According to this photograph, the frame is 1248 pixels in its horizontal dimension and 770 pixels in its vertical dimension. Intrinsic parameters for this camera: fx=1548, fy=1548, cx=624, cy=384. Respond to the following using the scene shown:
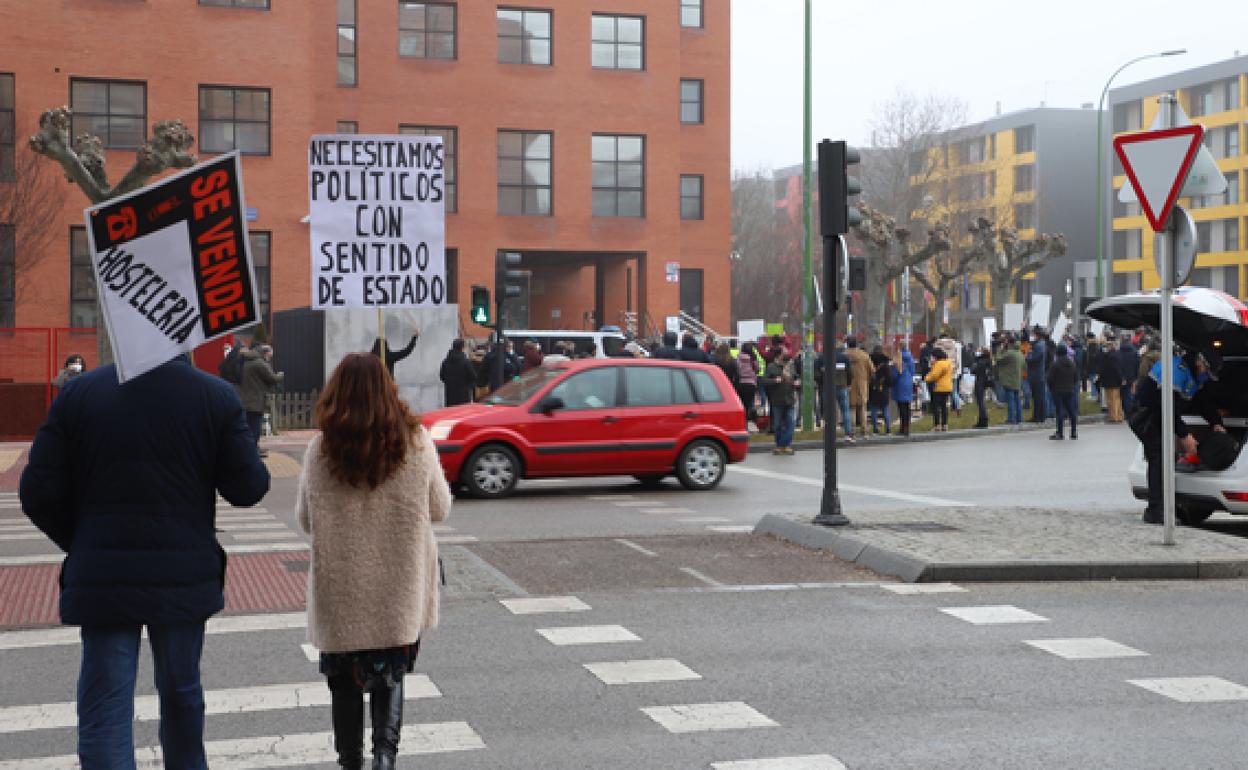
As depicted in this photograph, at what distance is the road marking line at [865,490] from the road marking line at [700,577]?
4447mm

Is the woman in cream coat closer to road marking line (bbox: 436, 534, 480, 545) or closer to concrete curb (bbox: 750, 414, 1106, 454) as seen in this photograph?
road marking line (bbox: 436, 534, 480, 545)

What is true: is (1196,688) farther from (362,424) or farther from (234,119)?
(234,119)

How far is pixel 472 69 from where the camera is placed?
1729 inches

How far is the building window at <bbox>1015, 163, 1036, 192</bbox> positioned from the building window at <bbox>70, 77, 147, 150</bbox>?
238 feet

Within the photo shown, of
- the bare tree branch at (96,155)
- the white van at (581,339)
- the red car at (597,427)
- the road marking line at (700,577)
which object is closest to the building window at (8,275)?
the bare tree branch at (96,155)

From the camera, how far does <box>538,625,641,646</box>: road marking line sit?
325 inches

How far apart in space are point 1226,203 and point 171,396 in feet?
300

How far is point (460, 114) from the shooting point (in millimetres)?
43812

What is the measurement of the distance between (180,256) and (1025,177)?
100390 mm

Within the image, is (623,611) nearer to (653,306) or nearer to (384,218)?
(384,218)

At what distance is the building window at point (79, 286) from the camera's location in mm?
36969

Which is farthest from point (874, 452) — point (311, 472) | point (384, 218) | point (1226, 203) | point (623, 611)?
point (1226, 203)

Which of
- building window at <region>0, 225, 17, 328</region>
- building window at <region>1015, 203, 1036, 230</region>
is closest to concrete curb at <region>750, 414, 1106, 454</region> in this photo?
building window at <region>0, 225, 17, 328</region>

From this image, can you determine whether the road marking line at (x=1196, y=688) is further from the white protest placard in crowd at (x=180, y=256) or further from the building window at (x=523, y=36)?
the building window at (x=523, y=36)
